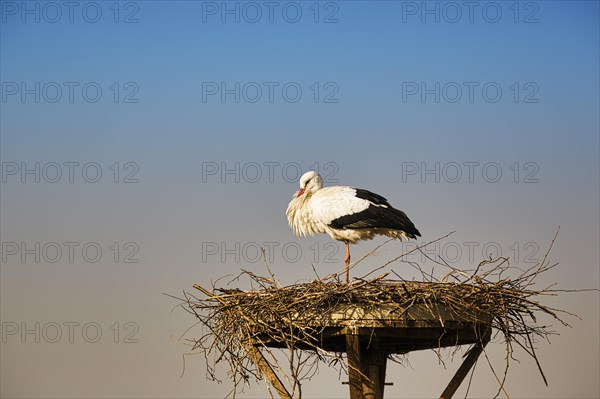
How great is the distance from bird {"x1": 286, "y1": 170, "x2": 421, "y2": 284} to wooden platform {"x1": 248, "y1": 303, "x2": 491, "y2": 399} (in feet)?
4.91

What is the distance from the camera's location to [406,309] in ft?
22.5

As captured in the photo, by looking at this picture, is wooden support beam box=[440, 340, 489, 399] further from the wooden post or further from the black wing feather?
the black wing feather

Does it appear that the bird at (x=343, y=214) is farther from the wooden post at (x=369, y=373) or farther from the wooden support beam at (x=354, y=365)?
the wooden support beam at (x=354, y=365)

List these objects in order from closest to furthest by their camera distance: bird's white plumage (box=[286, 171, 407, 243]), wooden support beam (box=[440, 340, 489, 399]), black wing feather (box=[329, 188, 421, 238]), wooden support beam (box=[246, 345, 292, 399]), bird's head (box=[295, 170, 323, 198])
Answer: wooden support beam (box=[246, 345, 292, 399]) < wooden support beam (box=[440, 340, 489, 399]) < black wing feather (box=[329, 188, 421, 238]) < bird's white plumage (box=[286, 171, 407, 243]) < bird's head (box=[295, 170, 323, 198])

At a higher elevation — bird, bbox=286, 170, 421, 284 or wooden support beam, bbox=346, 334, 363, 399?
bird, bbox=286, 170, 421, 284

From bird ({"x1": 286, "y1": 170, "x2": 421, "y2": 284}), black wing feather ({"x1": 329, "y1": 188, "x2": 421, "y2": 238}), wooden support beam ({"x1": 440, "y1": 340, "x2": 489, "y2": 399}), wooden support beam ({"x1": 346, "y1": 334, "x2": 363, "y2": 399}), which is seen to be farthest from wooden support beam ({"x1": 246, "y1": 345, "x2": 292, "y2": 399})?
black wing feather ({"x1": 329, "y1": 188, "x2": 421, "y2": 238})

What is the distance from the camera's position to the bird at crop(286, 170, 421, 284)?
888 cm

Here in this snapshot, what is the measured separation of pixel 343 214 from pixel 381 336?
222 centimetres

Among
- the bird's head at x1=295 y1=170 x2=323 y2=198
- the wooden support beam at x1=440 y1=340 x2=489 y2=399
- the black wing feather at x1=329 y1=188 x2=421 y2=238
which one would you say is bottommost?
the wooden support beam at x1=440 y1=340 x2=489 y2=399

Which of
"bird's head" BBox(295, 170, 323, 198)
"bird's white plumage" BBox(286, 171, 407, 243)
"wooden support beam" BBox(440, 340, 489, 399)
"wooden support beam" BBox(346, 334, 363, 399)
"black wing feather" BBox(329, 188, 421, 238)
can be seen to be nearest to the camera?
"wooden support beam" BBox(346, 334, 363, 399)

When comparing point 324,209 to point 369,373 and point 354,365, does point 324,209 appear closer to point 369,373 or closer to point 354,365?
point 369,373

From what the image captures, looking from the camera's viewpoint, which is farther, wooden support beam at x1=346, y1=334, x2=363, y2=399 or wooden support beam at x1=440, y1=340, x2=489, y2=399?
wooden support beam at x1=440, y1=340, x2=489, y2=399

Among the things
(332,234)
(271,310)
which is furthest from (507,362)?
(332,234)

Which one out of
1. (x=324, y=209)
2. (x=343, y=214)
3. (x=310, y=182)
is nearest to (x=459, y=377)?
(x=343, y=214)
